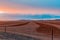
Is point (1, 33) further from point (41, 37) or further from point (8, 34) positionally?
point (41, 37)

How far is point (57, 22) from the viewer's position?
83.7 inches

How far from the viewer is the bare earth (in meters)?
2.18

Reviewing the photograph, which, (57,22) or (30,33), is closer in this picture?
(57,22)

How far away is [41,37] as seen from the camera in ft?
7.32

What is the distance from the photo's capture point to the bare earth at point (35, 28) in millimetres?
2184

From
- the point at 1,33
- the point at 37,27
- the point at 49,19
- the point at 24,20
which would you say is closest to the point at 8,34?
the point at 1,33

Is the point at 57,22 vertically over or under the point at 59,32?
over

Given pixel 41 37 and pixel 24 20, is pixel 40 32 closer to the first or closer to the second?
pixel 41 37

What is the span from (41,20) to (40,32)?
19 cm

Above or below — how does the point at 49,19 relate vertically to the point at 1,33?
above

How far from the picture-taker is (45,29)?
2.24 metres

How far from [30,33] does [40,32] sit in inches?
6.7

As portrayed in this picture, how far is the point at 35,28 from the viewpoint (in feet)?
7.58

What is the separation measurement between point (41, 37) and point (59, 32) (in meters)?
0.30
